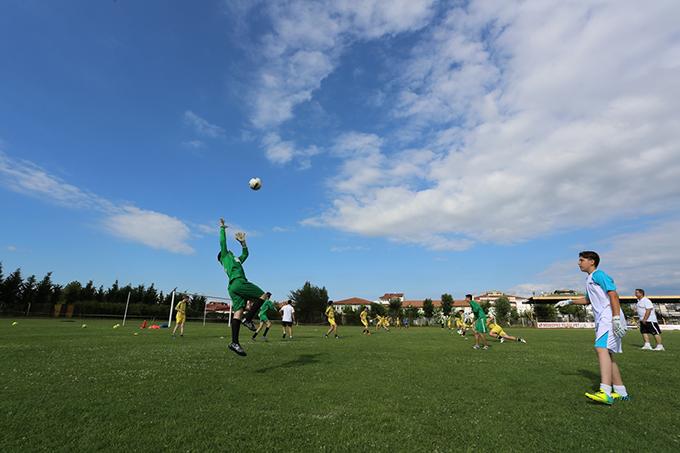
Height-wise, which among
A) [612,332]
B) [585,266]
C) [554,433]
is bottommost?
[554,433]

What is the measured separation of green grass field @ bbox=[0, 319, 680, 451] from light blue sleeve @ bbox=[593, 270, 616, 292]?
184cm

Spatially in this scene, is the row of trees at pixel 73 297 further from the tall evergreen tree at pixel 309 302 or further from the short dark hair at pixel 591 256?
the short dark hair at pixel 591 256

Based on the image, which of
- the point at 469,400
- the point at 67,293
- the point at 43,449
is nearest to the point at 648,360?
the point at 469,400

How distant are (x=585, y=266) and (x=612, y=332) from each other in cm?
129

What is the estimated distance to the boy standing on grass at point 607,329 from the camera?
20.0 feet

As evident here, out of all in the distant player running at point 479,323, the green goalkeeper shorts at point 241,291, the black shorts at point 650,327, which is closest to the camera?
the green goalkeeper shorts at point 241,291

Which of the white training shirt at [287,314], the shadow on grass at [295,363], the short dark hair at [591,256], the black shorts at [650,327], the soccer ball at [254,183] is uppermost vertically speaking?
the soccer ball at [254,183]

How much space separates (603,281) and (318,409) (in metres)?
5.52

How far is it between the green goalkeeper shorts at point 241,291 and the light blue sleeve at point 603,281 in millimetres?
6971

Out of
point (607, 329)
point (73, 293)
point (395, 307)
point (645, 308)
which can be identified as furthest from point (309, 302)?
point (607, 329)

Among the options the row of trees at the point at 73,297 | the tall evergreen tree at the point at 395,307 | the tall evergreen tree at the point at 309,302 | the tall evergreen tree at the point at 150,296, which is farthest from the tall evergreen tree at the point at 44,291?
the tall evergreen tree at the point at 395,307

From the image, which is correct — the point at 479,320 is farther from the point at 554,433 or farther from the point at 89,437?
the point at 89,437

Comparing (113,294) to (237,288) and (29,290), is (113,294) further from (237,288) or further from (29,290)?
(237,288)

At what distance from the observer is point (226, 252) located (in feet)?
29.0
